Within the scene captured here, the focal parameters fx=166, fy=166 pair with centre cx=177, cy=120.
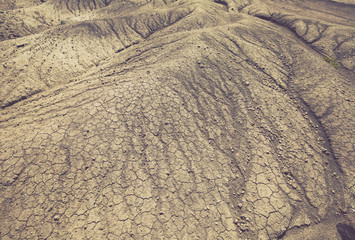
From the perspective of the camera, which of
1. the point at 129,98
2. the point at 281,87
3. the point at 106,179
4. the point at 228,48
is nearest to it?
the point at 106,179

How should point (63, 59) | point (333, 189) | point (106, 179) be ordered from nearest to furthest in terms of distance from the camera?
point (106, 179)
point (333, 189)
point (63, 59)

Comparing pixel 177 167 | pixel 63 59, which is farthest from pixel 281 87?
pixel 63 59

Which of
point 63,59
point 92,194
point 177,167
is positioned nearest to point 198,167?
point 177,167

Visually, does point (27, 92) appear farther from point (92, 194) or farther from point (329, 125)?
point (329, 125)

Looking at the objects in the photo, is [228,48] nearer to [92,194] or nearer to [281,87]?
[281,87]

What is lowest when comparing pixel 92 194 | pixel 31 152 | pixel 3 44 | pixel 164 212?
pixel 164 212

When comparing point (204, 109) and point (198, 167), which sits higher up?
point (204, 109)

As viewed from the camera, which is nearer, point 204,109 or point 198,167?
point 198,167
